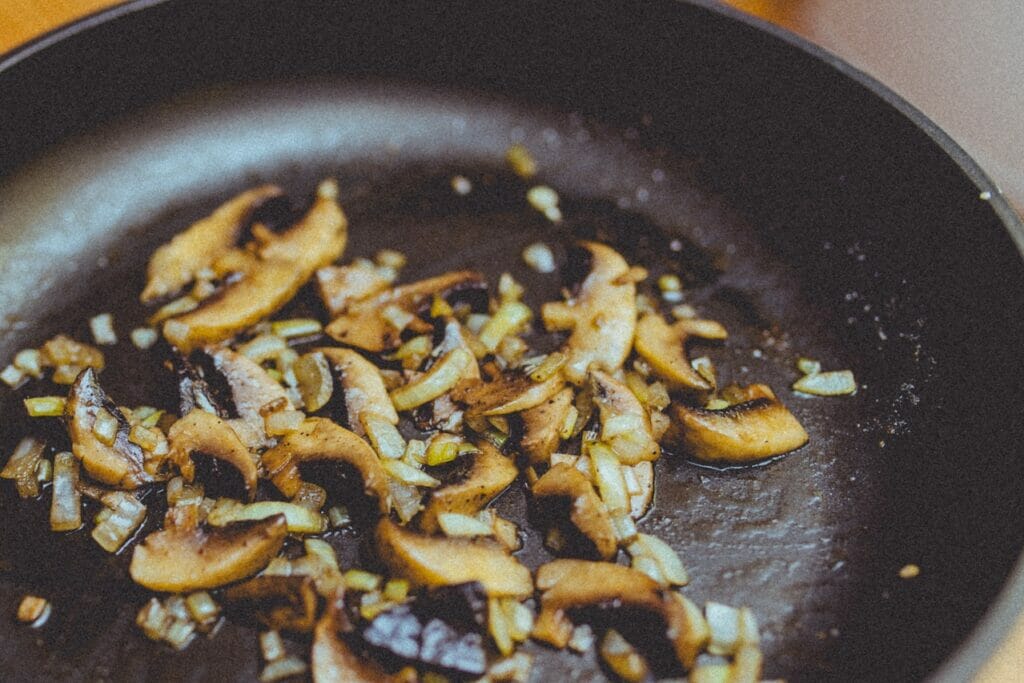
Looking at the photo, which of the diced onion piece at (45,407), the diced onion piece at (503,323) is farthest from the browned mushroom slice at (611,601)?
the diced onion piece at (45,407)

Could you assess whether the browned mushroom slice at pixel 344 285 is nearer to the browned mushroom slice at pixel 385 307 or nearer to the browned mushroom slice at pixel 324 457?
the browned mushroom slice at pixel 385 307

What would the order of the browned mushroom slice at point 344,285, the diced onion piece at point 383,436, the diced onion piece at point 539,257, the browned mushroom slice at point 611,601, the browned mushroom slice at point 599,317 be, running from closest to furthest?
the browned mushroom slice at point 611,601, the diced onion piece at point 383,436, the browned mushroom slice at point 599,317, the browned mushroom slice at point 344,285, the diced onion piece at point 539,257

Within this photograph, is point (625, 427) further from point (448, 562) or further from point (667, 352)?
point (448, 562)

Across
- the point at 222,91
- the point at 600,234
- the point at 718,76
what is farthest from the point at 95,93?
the point at 718,76

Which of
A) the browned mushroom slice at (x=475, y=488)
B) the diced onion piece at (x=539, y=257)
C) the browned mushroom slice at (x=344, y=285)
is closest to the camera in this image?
the browned mushroom slice at (x=475, y=488)

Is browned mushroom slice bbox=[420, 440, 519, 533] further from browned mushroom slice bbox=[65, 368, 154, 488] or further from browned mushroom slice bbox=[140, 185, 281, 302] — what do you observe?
browned mushroom slice bbox=[140, 185, 281, 302]

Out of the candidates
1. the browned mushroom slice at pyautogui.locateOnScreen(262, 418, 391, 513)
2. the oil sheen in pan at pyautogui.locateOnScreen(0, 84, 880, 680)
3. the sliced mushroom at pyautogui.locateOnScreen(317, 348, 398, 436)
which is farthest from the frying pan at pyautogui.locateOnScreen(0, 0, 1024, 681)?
the sliced mushroom at pyautogui.locateOnScreen(317, 348, 398, 436)
